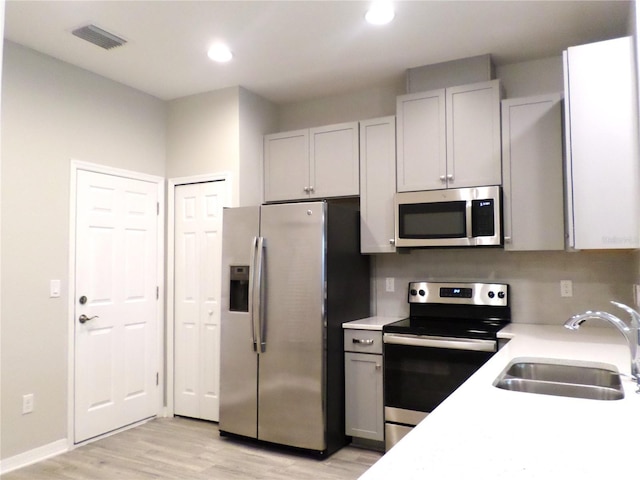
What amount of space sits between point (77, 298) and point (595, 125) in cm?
344

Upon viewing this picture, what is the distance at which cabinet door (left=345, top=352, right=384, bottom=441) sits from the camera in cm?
320

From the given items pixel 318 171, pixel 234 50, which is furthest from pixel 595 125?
pixel 234 50

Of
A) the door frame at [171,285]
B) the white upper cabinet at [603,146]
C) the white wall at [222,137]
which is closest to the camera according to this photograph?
the white upper cabinet at [603,146]

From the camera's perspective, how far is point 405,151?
3445 mm

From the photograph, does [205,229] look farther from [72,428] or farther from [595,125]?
[595,125]

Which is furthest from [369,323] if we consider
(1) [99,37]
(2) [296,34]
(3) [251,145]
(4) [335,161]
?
(1) [99,37]

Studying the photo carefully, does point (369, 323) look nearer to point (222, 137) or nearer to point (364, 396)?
point (364, 396)

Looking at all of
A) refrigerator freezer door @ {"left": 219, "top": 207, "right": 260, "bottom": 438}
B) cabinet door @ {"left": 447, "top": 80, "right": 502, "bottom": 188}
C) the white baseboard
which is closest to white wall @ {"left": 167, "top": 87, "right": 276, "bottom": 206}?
refrigerator freezer door @ {"left": 219, "top": 207, "right": 260, "bottom": 438}

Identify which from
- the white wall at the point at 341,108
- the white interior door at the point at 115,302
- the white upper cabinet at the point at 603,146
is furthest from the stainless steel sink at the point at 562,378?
the white interior door at the point at 115,302

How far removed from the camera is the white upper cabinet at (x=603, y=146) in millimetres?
2373

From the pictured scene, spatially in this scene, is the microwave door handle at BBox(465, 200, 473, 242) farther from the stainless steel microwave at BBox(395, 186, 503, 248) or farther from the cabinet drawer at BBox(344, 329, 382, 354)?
the cabinet drawer at BBox(344, 329, 382, 354)

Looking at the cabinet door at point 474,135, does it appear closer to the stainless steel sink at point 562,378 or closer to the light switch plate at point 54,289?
the stainless steel sink at point 562,378

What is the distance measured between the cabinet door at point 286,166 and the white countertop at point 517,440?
2.55 metres

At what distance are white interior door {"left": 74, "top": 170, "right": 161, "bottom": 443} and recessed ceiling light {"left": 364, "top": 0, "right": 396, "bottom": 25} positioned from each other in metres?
2.25
